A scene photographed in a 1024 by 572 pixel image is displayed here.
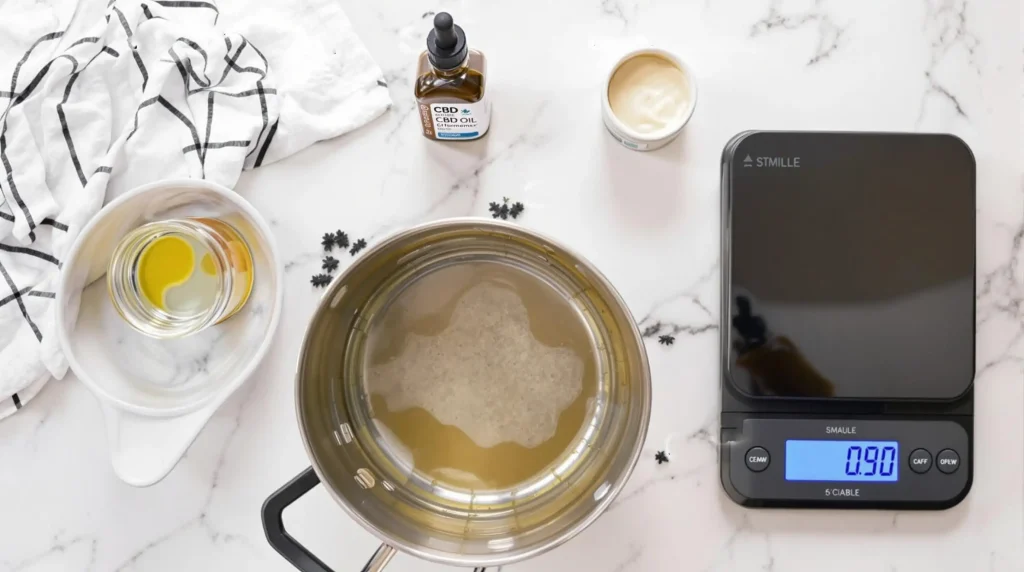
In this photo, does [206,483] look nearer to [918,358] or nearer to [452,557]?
[452,557]

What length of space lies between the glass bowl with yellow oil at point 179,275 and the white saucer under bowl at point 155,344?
0.07ft

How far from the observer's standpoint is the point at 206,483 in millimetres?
677

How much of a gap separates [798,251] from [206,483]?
0.60 metres

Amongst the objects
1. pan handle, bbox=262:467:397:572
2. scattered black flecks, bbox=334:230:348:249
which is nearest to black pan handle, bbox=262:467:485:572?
pan handle, bbox=262:467:397:572

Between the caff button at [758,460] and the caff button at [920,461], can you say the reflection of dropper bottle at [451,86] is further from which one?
the caff button at [920,461]

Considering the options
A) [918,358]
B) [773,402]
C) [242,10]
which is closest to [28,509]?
[242,10]

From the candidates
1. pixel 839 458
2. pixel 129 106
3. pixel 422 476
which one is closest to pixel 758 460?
pixel 839 458

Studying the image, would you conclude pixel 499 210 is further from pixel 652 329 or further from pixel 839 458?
pixel 839 458

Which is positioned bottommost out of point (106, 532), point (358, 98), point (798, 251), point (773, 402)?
point (106, 532)

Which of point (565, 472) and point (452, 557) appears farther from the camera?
point (565, 472)

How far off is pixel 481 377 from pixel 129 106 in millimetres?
425

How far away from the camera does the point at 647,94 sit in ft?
2.10

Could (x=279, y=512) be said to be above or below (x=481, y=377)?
below

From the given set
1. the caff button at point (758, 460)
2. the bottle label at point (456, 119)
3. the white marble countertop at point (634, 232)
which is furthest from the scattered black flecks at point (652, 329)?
the bottle label at point (456, 119)
